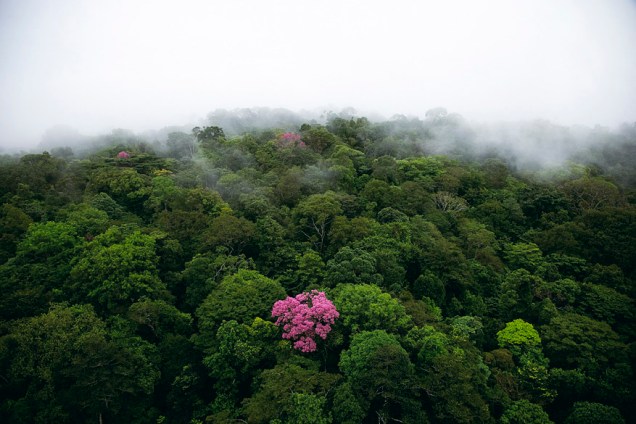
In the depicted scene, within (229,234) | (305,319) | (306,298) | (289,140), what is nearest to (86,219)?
(229,234)

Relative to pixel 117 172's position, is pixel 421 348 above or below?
below

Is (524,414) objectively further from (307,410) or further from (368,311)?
(307,410)

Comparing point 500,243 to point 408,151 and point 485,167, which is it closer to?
point 485,167

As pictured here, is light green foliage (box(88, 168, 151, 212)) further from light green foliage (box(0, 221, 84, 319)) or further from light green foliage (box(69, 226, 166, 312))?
light green foliage (box(69, 226, 166, 312))

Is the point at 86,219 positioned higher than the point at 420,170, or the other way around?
the point at 86,219

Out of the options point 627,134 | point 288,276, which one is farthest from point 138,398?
point 627,134

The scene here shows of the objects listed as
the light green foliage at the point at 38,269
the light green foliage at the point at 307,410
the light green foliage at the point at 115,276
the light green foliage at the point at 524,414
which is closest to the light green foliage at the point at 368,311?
the light green foliage at the point at 307,410

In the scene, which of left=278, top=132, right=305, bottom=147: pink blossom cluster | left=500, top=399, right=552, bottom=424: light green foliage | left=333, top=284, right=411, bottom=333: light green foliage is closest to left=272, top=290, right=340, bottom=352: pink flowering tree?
left=333, top=284, right=411, bottom=333: light green foliage
